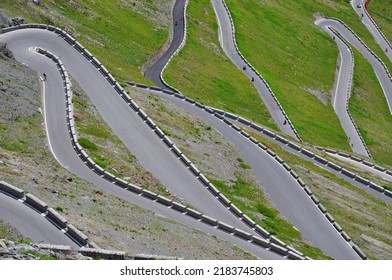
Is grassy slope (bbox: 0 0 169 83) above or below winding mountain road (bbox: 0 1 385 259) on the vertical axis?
above

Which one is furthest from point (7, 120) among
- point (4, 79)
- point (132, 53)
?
point (132, 53)

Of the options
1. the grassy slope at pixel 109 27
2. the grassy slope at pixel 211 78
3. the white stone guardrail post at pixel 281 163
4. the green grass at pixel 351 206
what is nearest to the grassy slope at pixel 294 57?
the grassy slope at pixel 211 78

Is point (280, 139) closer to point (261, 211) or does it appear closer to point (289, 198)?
point (289, 198)

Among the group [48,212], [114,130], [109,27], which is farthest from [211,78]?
[48,212]

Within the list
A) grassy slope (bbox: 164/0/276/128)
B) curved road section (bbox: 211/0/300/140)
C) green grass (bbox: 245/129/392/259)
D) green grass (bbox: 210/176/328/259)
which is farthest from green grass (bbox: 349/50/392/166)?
green grass (bbox: 210/176/328/259)

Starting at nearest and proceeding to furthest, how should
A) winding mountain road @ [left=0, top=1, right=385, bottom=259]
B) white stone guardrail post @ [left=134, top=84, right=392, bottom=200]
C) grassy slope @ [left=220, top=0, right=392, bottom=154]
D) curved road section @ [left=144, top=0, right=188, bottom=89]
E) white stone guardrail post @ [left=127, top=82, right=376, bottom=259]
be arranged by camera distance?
winding mountain road @ [left=0, top=1, right=385, bottom=259]
white stone guardrail post @ [left=127, top=82, right=376, bottom=259]
white stone guardrail post @ [left=134, top=84, right=392, bottom=200]
curved road section @ [left=144, top=0, right=188, bottom=89]
grassy slope @ [left=220, top=0, right=392, bottom=154]

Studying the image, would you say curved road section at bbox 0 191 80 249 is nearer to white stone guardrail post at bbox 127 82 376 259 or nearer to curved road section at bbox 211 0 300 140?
white stone guardrail post at bbox 127 82 376 259
